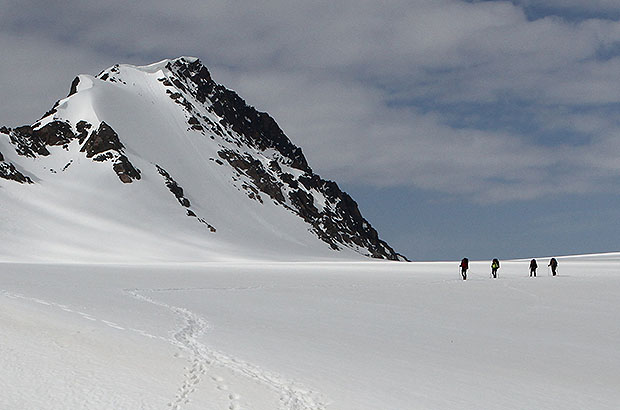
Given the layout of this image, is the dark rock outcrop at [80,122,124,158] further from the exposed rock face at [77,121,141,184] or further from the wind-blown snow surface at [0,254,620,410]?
the wind-blown snow surface at [0,254,620,410]

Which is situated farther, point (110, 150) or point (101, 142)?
point (101, 142)

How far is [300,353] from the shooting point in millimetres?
11758

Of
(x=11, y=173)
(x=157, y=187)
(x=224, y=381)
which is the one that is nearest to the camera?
(x=224, y=381)

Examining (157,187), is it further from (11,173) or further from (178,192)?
(11,173)

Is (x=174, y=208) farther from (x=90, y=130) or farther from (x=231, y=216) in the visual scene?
(x=90, y=130)

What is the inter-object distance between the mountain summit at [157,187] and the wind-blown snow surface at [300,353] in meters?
66.2

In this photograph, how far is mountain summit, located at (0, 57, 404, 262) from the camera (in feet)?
320

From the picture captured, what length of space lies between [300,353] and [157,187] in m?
120

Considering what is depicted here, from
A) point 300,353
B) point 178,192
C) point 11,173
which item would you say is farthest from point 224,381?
point 178,192

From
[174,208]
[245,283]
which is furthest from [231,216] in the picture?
[245,283]

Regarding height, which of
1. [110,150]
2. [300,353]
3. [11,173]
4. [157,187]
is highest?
[110,150]

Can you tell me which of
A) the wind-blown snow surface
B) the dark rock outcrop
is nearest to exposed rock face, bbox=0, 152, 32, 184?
the dark rock outcrop

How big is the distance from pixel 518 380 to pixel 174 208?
116m

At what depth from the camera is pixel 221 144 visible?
544ft
